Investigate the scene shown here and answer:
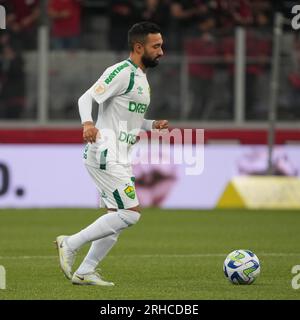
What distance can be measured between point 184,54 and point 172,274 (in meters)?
14.6

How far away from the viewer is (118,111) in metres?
10.2

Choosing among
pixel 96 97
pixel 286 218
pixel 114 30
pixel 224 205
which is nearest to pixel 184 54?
pixel 114 30

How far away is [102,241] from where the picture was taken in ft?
33.2

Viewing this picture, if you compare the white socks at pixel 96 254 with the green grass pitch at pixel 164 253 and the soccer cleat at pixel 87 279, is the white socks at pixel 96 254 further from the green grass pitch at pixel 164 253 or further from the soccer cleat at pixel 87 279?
the green grass pitch at pixel 164 253

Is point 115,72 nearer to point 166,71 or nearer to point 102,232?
point 102,232

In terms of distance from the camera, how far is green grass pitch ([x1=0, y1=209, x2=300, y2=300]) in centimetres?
956

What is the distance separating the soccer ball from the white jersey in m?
1.26

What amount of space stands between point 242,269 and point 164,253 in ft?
10.8
